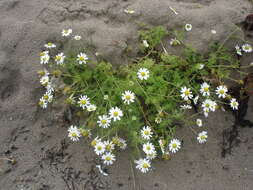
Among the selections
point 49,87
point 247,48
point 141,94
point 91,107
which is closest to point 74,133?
point 91,107

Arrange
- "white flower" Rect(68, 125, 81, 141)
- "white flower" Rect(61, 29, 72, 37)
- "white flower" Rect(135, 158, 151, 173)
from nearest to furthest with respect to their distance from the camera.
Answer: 1. "white flower" Rect(135, 158, 151, 173)
2. "white flower" Rect(68, 125, 81, 141)
3. "white flower" Rect(61, 29, 72, 37)

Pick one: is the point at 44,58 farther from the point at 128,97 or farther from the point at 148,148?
the point at 148,148

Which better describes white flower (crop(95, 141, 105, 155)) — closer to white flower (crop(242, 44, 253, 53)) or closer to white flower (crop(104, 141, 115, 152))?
white flower (crop(104, 141, 115, 152))

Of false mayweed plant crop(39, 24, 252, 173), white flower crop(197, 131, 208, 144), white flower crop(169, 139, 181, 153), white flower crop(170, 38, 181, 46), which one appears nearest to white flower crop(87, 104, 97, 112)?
false mayweed plant crop(39, 24, 252, 173)

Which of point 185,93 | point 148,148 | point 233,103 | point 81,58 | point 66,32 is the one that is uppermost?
point 66,32

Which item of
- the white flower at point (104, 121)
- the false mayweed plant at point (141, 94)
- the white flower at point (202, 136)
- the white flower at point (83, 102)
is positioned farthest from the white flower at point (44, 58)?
the white flower at point (202, 136)

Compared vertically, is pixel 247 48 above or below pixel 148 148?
above

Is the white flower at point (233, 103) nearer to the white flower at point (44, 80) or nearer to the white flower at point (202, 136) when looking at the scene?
the white flower at point (202, 136)
